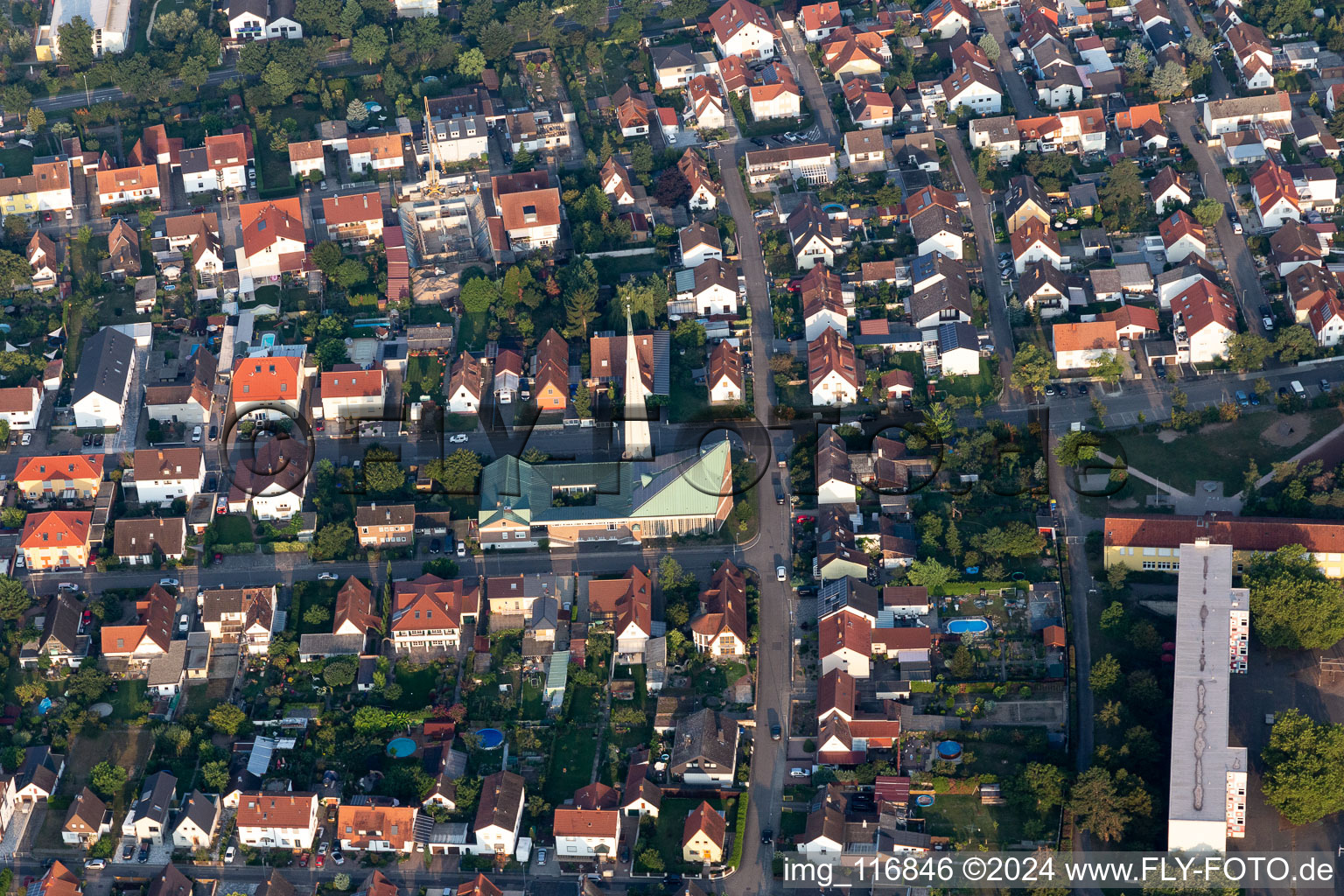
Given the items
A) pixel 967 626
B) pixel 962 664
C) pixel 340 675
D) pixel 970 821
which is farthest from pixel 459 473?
pixel 970 821

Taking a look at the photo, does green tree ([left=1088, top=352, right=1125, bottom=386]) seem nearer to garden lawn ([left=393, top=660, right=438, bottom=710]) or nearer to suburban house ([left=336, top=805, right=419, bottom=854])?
garden lawn ([left=393, top=660, right=438, bottom=710])

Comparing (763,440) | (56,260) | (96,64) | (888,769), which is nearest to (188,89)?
(96,64)

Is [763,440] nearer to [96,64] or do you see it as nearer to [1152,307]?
[1152,307]

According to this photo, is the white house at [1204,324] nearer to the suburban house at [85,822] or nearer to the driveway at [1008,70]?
the driveway at [1008,70]

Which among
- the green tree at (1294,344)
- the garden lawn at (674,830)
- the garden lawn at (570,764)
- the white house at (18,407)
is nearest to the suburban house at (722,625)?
the garden lawn at (570,764)

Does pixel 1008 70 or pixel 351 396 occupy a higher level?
pixel 1008 70

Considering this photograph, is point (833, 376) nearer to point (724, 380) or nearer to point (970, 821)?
point (724, 380)
